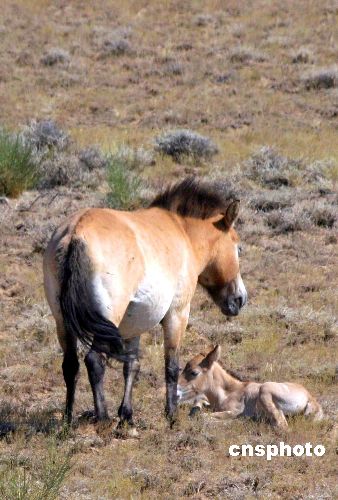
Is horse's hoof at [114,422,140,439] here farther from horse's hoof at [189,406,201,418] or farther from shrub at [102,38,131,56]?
shrub at [102,38,131,56]

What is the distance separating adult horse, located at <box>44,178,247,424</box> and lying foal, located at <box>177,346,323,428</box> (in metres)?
0.64

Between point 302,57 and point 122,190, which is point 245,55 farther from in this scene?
point 122,190

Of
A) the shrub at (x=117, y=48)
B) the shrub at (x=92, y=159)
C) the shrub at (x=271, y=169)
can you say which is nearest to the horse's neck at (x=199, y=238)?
the shrub at (x=271, y=169)

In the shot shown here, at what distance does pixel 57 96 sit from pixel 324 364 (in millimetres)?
15637

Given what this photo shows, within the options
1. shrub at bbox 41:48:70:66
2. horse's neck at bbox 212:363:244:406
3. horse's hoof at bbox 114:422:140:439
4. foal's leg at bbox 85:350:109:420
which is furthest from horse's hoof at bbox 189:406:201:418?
shrub at bbox 41:48:70:66

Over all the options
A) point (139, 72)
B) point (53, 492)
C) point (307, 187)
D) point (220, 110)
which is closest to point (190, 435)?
point (53, 492)

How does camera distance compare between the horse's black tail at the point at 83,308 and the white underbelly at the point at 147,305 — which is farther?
A: the white underbelly at the point at 147,305

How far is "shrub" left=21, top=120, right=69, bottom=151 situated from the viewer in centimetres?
1911

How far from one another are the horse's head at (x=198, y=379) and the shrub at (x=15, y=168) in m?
7.45

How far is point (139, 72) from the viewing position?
26.5 meters

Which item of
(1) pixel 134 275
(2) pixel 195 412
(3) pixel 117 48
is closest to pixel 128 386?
(2) pixel 195 412

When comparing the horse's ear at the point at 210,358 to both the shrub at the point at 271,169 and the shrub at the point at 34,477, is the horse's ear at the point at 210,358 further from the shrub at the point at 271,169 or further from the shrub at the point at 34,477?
the shrub at the point at 271,169

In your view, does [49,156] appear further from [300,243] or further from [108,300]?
[108,300]

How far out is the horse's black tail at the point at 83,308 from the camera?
283 inches
